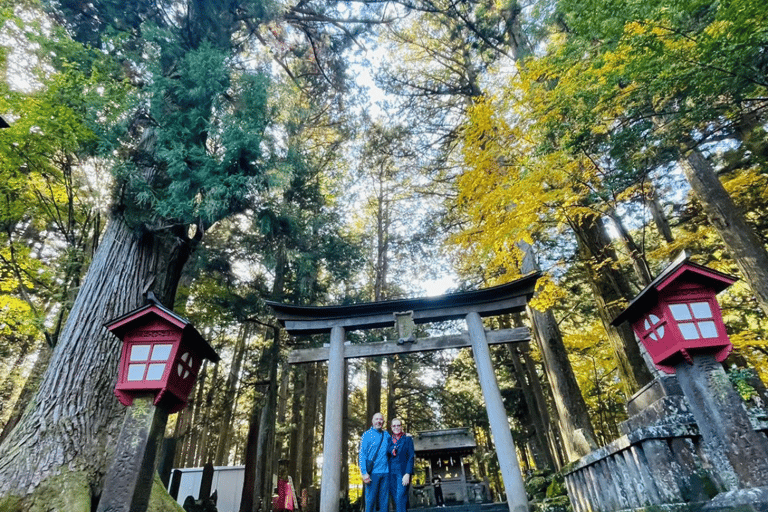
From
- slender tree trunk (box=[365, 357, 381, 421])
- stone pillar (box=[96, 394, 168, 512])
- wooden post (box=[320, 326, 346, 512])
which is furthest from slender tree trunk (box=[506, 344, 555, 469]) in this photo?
stone pillar (box=[96, 394, 168, 512])

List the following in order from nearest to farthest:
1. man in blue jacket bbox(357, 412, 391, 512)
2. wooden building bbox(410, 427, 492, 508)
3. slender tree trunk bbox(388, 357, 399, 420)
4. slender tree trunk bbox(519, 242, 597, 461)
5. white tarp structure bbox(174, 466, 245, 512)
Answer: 1. man in blue jacket bbox(357, 412, 391, 512)
2. slender tree trunk bbox(519, 242, 597, 461)
3. wooden building bbox(410, 427, 492, 508)
4. slender tree trunk bbox(388, 357, 399, 420)
5. white tarp structure bbox(174, 466, 245, 512)

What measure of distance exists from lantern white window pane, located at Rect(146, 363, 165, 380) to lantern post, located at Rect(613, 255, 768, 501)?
508 cm

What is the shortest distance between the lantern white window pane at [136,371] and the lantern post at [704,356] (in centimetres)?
526

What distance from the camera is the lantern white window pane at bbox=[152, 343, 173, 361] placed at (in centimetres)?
404

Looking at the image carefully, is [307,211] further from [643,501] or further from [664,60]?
[643,501]

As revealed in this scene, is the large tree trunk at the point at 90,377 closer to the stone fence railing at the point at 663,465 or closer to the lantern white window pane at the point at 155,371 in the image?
the lantern white window pane at the point at 155,371

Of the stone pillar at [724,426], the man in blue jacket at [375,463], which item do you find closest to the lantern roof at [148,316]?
the man in blue jacket at [375,463]

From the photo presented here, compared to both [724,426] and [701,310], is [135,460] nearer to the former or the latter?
[724,426]

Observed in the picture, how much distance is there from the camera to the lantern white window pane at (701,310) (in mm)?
3746

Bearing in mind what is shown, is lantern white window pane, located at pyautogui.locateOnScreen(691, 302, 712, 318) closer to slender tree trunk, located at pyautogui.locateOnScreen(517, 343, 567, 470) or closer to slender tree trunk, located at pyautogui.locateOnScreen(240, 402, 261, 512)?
slender tree trunk, located at pyautogui.locateOnScreen(517, 343, 567, 470)

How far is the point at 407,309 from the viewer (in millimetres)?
6188

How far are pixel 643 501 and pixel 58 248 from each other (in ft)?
49.6

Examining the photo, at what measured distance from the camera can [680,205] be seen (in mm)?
11422

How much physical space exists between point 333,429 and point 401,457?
1.18 meters
